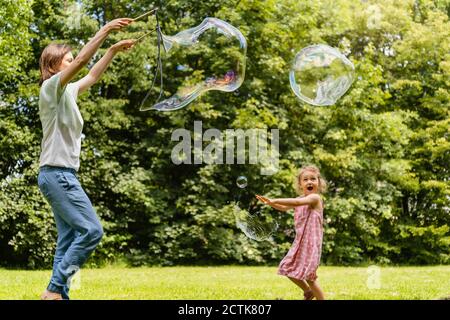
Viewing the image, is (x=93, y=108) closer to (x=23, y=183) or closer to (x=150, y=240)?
(x=23, y=183)

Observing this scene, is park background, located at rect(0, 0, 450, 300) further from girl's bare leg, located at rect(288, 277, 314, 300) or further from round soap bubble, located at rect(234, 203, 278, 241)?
girl's bare leg, located at rect(288, 277, 314, 300)

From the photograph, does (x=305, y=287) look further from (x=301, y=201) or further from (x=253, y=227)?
(x=253, y=227)

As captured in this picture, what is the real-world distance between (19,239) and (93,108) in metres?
2.63

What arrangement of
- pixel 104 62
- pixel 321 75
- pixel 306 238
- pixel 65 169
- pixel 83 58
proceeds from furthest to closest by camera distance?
pixel 321 75, pixel 306 238, pixel 104 62, pixel 65 169, pixel 83 58

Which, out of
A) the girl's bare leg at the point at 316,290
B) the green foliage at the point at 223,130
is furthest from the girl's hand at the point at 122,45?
the green foliage at the point at 223,130

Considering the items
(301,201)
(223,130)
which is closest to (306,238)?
(301,201)

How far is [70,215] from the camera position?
10.2 feet

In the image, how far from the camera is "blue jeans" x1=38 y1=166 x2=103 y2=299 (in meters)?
3.12

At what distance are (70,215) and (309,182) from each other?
1.75m

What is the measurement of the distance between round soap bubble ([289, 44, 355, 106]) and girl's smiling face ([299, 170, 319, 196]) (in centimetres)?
143

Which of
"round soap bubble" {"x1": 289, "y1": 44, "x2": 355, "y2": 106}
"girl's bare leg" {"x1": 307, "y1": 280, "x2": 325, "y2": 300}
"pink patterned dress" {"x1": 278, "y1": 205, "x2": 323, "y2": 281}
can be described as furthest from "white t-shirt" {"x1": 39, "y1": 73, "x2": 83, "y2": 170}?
"round soap bubble" {"x1": 289, "y1": 44, "x2": 355, "y2": 106}

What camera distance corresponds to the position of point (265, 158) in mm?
11398

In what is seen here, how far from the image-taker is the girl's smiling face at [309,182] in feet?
13.8
